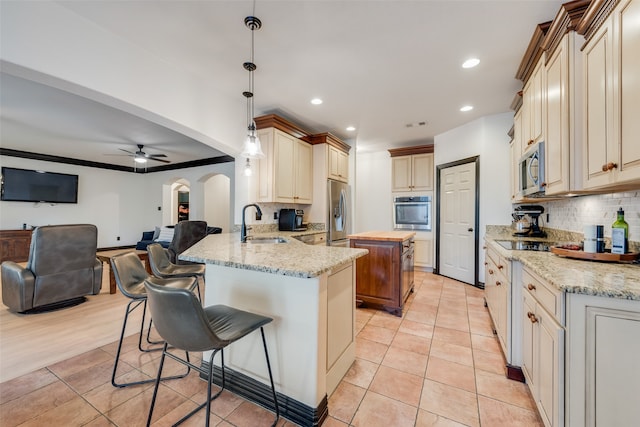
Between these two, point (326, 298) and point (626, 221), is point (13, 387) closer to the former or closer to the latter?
point (326, 298)

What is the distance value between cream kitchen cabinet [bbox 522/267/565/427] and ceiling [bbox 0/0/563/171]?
1904 millimetres

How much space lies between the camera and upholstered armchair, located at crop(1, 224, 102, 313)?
2.92 meters

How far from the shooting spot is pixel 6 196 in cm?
589

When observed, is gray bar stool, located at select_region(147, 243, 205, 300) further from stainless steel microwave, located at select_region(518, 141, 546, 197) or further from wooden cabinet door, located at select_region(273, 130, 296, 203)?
stainless steel microwave, located at select_region(518, 141, 546, 197)

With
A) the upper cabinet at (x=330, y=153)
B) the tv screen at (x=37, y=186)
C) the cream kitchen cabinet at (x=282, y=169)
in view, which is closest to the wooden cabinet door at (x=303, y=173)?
the cream kitchen cabinet at (x=282, y=169)

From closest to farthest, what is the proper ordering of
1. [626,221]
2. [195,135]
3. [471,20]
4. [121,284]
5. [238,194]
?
[626,221]
[121,284]
[471,20]
[195,135]
[238,194]

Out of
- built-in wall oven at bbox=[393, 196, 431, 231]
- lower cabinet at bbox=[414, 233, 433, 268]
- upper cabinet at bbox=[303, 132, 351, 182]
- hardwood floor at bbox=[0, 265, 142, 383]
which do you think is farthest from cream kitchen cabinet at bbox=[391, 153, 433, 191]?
hardwood floor at bbox=[0, 265, 142, 383]

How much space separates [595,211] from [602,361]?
154cm

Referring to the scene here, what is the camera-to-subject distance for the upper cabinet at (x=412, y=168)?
203 inches

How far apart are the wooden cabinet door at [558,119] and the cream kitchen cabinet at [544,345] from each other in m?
0.67

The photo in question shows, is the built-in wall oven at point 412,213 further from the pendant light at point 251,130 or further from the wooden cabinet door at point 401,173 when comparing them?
the pendant light at point 251,130

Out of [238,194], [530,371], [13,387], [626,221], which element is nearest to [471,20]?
[626,221]

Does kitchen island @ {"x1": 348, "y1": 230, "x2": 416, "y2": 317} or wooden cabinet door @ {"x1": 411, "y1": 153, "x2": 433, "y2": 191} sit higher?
wooden cabinet door @ {"x1": 411, "y1": 153, "x2": 433, "y2": 191}

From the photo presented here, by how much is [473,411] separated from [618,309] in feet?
3.29
